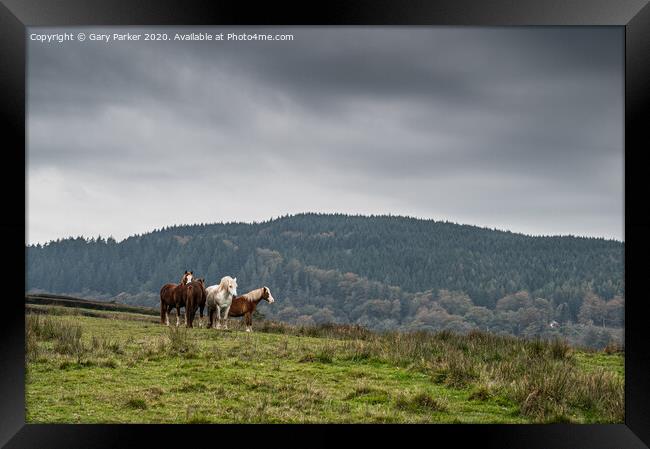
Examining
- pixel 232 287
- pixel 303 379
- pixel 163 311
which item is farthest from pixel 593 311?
pixel 163 311

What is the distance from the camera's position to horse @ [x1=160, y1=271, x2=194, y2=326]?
16.0 m

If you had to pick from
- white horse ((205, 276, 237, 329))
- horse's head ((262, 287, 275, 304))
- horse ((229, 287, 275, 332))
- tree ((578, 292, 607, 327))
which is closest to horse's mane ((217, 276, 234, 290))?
white horse ((205, 276, 237, 329))

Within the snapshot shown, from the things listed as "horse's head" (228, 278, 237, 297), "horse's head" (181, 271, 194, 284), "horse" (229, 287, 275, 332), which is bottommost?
"horse" (229, 287, 275, 332)

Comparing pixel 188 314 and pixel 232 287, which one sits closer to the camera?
pixel 188 314

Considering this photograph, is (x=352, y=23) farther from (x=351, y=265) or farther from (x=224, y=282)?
(x=351, y=265)

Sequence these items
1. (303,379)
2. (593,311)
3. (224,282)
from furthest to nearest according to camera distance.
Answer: (224,282), (593,311), (303,379)

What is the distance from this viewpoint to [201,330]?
49.5 feet

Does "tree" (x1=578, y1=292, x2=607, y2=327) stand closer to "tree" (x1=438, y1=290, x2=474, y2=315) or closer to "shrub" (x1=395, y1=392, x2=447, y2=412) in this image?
"tree" (x1=438, y1=290, x2=474, y2=315)

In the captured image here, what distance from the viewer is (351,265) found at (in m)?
32.9

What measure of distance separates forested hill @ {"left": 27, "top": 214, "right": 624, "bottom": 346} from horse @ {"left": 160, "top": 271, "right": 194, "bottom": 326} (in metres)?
0.32

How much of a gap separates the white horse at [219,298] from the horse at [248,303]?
0.45m

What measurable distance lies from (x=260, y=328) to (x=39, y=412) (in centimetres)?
843

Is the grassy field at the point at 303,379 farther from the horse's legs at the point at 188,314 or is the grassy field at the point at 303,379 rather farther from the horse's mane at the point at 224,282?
the horse's mane at the point at 224,282

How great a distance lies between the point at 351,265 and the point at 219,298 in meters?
17.3
